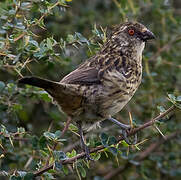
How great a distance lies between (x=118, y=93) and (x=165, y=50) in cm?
145

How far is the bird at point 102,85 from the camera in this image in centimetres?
288

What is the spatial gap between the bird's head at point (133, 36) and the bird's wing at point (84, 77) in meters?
0.48

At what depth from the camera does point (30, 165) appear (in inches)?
124

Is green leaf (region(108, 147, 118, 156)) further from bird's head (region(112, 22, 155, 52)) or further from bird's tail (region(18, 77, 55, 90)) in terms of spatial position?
bird's head (region(112, 22, 155, 52))

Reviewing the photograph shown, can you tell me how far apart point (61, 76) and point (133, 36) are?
1065mm

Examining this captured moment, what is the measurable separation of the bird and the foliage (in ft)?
0.42

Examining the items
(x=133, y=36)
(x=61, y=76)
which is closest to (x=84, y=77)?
(x=133, y=36)

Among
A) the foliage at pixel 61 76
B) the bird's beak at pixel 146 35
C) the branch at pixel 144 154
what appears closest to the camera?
the foliage at pixel 61 76

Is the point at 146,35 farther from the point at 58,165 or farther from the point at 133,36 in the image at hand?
the point at 58,165

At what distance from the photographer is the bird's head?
3.39 meters

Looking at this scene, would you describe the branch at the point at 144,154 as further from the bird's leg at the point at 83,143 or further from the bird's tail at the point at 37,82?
the bird's tail at the point at 37,82

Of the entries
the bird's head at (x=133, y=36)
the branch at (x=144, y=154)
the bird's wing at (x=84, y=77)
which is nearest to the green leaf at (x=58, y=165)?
the bird's wing at (x=84, y=77)

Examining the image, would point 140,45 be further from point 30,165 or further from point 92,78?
point 30,165

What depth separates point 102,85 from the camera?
303 centimetres
